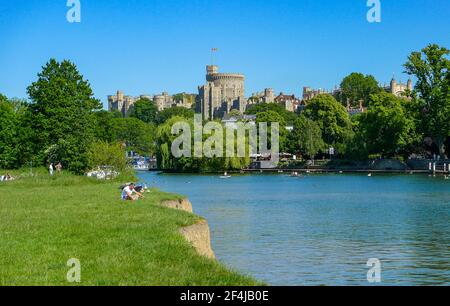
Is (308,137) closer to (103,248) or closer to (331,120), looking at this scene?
(331,120)

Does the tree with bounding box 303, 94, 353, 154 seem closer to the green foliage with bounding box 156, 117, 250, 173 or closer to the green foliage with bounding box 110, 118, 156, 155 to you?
the green foliage with bounding box 156, 117, 250, 173

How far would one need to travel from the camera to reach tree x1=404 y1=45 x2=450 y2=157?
3666 inches

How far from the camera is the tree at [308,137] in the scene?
370 feet

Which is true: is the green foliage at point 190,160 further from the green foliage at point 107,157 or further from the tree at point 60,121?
the green foliage at point 107,157

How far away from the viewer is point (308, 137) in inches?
4437

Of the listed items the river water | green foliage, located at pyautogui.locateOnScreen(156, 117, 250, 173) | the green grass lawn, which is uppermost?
green foliage, located at pyautogui.locateOnScreen(156, 117, 250, 173)

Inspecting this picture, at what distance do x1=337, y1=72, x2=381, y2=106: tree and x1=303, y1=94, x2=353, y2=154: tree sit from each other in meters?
64.5

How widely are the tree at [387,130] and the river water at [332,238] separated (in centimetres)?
5040

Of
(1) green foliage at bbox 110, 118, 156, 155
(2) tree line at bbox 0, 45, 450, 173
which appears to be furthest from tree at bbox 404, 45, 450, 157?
(1) green foliage at bbox 110, 118, 156, 155

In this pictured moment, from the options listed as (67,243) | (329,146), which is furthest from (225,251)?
(329,146)

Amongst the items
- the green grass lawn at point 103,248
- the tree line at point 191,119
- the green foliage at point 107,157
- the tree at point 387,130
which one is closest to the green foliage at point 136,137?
the tree line at point 191,119

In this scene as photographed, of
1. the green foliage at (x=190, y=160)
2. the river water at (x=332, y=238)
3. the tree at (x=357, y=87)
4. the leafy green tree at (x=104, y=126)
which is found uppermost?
the tree at (x=357, y=87)

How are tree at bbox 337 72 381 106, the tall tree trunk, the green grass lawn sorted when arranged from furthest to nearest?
tree at bbox 337 72 381 106
the tall tree trunk
the green grass lawn
